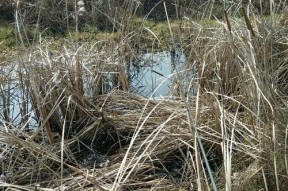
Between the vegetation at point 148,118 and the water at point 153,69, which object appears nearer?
the vegetation at point 148,118

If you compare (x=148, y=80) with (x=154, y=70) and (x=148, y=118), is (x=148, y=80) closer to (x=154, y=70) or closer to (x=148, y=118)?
(x=154, y=70)

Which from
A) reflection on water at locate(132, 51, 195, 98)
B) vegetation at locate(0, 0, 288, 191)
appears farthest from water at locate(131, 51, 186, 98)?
vegetation at locate(0, 0, 288, 191)

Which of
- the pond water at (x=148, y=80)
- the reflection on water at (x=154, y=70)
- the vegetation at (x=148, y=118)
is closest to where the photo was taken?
the vegetation at (x=148, y=118)

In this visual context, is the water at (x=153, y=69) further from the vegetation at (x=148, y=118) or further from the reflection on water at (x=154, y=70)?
the vegetation at (x=148, y=118)

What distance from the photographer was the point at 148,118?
2746 mm

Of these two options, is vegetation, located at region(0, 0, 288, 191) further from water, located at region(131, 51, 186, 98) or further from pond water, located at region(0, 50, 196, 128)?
water, located at region(131, 51, 186, 98)

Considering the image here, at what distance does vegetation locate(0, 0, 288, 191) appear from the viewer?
6.70ft

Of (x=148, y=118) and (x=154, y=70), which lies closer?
(x=148, y=118)

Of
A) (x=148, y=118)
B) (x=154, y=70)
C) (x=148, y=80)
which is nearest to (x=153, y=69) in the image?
(x=148, y=80)

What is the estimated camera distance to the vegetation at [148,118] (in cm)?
204

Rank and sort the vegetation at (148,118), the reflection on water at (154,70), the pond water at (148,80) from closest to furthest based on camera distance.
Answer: the vegetation at (148,118) → the pond water at (148,80) → the reflection on water at (154,70)

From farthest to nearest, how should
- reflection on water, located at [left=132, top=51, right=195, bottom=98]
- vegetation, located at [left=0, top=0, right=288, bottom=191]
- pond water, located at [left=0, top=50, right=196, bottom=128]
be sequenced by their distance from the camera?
reflection on water, located at [left=132, top=51, right=195, bottom=98], pond water, located at [left=0, top=50, right=196, bottom=128], vegetation, located at [left=0, top=0, right=288, bottom=191]

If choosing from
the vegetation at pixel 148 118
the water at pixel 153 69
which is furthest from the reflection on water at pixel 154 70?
the vegetation at pixel 148 118

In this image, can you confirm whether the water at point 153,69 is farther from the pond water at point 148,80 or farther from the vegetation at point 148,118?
the vegetation at point 148,118
